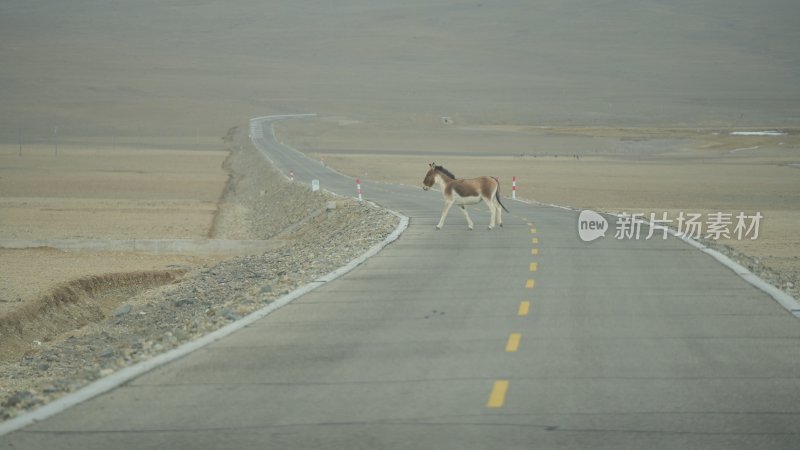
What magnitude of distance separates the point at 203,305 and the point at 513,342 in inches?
429

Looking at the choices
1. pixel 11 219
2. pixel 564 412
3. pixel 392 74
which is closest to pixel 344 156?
pixel 11 219

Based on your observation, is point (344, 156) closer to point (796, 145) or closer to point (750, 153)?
point (750, 153)

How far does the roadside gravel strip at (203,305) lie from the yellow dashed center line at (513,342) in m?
3.30

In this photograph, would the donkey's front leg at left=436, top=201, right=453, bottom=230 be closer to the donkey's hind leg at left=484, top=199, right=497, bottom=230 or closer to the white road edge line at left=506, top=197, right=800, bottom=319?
the donkey's hind leg at left=484, top=199, right=497, bottom=230

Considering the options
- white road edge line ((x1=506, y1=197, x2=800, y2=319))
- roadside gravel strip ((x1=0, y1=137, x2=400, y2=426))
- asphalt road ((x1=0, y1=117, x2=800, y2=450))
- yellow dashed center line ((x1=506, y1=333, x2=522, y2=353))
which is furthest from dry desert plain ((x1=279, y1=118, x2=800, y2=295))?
yellow dashed center line ((x1=506, y1=333, x2=522, y2=353))

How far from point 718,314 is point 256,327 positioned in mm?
5758

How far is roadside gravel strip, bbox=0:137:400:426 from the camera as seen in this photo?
12.2m

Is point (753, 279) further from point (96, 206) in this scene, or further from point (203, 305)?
point (96, 206)

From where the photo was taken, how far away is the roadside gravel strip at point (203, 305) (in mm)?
12203

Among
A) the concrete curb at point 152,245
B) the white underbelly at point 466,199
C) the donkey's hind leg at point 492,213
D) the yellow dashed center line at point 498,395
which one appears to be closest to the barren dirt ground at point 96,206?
the concrete curb at point 152,245

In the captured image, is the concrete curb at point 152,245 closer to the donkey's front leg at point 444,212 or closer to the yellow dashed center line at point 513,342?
the donkey's front leg at point 444,212

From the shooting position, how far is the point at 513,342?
13.4 metres

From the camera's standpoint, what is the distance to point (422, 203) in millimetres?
39156

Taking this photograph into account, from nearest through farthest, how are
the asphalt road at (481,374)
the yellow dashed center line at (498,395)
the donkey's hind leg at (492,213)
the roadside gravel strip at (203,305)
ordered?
the asphalt road at (481,374), the yellow dashed center line at (498,395), the roadside gravel strip at (203,305), the donkey's hind leg at (492,213)
